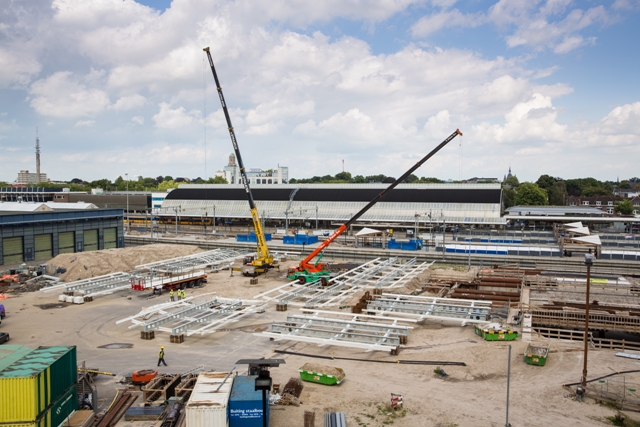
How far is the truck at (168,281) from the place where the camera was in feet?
116

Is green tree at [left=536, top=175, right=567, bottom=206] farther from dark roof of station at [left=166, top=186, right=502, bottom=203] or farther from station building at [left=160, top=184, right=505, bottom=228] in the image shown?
dark roof of station at [left=166, top=186, right=502, bottom=203]

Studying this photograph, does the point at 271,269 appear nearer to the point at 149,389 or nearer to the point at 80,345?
the point at 80,345

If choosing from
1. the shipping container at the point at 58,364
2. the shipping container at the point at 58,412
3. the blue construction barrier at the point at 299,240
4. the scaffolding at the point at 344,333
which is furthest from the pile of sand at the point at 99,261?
the shipping container at the point at 58,412

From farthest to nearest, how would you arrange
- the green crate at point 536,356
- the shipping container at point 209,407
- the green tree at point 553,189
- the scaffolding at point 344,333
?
the green tree at point 553,189 → the scaffolding at point 344,333 → the green crate at point 536,356 → the shipping container at point 209,407

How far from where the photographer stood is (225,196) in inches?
3526

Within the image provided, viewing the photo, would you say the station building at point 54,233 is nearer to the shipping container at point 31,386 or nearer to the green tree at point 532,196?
the shipping container at point 31,386

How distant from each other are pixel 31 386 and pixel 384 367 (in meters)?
13.4

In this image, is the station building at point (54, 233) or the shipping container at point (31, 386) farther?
the station building at point (54, 233)

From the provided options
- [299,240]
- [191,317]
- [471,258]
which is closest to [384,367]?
[191,317]


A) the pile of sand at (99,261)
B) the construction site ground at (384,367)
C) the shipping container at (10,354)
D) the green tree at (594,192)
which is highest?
the green tree at (594,192)

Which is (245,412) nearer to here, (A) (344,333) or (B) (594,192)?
(A) (344,333)

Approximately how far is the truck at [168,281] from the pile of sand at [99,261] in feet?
13.7

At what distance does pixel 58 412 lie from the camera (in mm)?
14477

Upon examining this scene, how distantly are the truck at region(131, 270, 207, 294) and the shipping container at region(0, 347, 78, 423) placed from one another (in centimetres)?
2045
